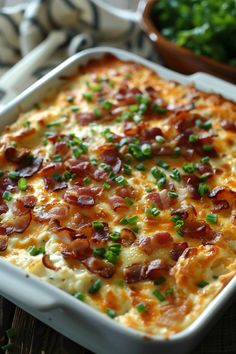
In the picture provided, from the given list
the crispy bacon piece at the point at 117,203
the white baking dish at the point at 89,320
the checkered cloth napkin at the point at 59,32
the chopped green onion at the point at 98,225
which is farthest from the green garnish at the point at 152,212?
the checkered cloth napkin at the point at 59,32

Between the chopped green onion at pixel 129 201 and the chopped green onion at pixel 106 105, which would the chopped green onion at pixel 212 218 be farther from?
the chopped green onion at pixel 106 105

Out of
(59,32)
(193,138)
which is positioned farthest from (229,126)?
(59,32)

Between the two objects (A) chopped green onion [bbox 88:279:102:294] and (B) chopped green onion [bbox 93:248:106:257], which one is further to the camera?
(B) chopped green onion [bbox 93:248:106:257]

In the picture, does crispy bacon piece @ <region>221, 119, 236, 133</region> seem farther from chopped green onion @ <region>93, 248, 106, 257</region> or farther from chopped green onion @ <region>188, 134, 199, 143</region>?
chopped green onion @ <region>93, 248, 106, 257</region>

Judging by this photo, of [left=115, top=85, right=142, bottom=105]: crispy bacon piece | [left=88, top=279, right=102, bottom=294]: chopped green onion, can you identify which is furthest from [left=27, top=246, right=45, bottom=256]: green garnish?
[left=115, top=85, right=142, bottom=105]: crispy bacon piece

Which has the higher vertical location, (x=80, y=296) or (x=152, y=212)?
(x=80, y=296)

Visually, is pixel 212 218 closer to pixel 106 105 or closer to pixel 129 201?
pixel 129 201
